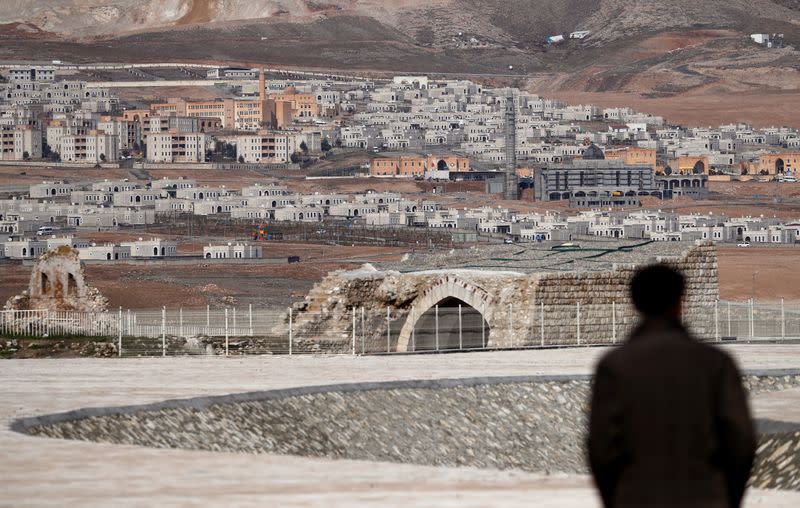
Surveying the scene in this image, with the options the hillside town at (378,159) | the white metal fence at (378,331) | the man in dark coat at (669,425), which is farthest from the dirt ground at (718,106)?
the man in dark coat at (669,425)

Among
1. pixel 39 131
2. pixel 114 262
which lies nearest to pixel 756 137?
pixel 39 131

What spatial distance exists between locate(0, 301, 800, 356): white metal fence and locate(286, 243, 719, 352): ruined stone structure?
0.5 inches

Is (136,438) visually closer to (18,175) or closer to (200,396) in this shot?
(200,396)

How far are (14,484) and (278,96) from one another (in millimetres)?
184530

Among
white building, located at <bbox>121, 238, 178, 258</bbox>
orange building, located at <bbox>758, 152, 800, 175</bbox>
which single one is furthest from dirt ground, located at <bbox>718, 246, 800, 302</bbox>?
orange building, located at <bbox>758, 152, 800, 175</bbox>

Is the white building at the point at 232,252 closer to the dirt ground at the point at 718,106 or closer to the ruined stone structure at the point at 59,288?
the ruined stone structure at the point at 59,288

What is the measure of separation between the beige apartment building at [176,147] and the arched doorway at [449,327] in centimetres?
13033

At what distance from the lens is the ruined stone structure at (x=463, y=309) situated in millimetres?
24047

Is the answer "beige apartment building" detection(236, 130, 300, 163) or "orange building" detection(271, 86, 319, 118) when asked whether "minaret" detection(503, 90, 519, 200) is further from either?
"orange building" detection(271, 86, 319, 118)

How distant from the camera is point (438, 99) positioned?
194375 millimetres

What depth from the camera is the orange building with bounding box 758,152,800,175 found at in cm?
14438

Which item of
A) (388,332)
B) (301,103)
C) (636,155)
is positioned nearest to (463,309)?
(388,332)

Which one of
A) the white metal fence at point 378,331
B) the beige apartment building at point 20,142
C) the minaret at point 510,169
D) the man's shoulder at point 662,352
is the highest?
the beige apartment building at point 20,142

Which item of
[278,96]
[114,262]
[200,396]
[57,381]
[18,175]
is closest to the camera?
[200,396]
